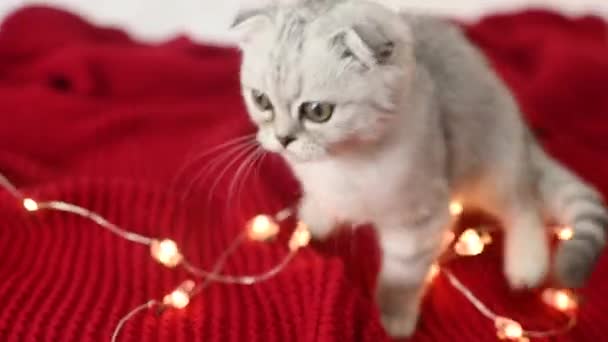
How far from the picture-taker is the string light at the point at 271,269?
31.5 inches

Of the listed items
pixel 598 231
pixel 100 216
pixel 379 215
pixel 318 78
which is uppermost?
pixel 100 216

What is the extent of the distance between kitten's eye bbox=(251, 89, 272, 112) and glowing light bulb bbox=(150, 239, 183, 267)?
226mm

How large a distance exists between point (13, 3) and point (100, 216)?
0.66 metres

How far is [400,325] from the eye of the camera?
81 cm

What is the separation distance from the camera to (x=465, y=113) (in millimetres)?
862

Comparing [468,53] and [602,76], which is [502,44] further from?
[468,53]

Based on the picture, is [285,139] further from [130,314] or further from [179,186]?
[179,186]

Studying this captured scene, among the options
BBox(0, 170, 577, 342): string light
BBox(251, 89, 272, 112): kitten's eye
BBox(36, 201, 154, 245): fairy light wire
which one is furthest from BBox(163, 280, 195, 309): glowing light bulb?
BBox(251, 89, 272, 112): kitten's eye

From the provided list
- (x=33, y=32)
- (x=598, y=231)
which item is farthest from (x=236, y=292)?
(x=33, y=32)

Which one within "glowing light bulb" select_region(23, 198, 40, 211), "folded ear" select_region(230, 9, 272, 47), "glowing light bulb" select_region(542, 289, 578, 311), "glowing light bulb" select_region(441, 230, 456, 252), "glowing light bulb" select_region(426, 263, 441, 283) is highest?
"glowing light bulb" select_region(23, 198, 40, 211)

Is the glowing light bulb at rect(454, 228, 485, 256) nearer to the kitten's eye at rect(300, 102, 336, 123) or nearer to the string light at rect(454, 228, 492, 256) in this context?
the string light at rect(454, 228, 492, 256)

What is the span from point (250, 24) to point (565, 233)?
1.42ft

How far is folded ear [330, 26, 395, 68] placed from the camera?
65 centimetres

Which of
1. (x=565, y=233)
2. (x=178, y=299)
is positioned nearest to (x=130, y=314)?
(x=178, y=299)
